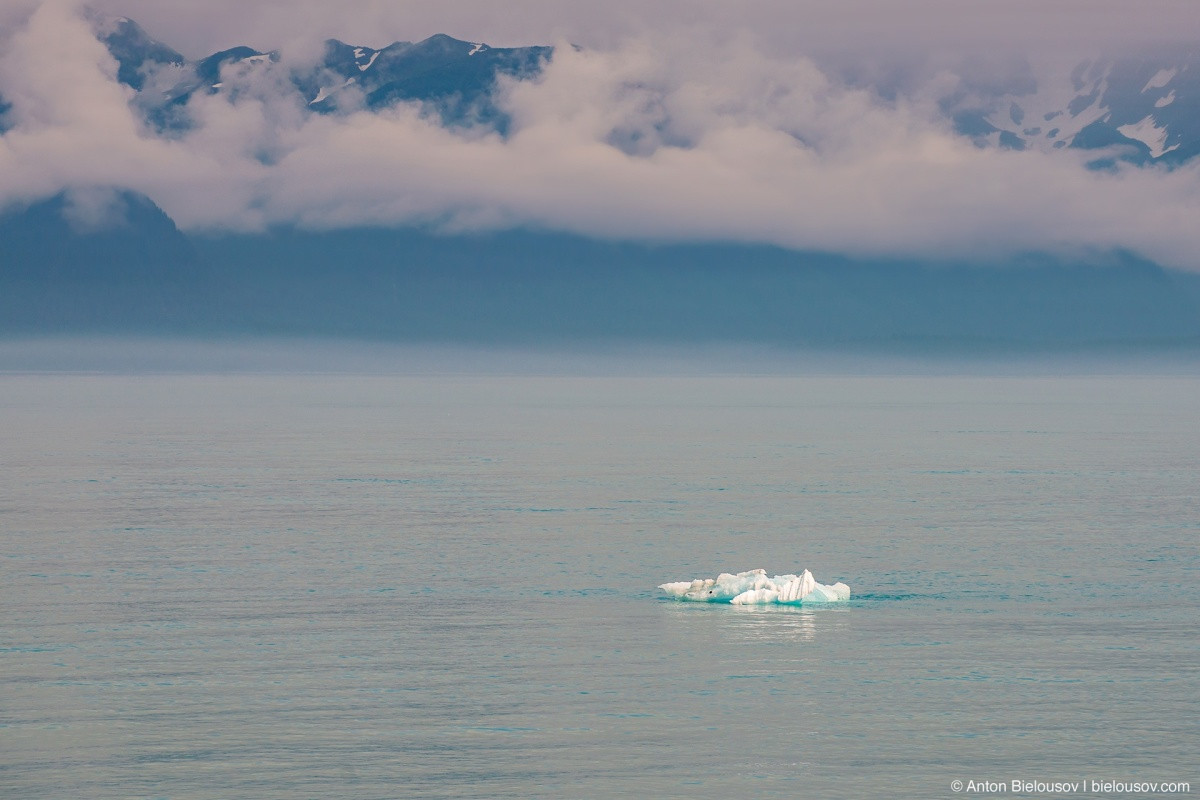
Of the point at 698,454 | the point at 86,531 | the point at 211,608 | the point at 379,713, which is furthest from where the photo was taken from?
the point at 698,454

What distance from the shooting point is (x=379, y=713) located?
96.4 ft

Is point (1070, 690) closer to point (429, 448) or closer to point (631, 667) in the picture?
point (631, 667)

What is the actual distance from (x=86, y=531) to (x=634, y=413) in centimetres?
13266

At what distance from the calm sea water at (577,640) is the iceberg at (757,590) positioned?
2.33 ft

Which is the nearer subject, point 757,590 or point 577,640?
point 577,640

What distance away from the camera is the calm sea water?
1040 inches

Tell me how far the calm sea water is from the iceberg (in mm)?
710

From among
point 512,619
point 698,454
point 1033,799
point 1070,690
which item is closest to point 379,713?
point 512,619

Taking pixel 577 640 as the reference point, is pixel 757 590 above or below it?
above

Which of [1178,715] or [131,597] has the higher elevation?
[131,597]

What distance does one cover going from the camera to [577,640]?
36.2 m

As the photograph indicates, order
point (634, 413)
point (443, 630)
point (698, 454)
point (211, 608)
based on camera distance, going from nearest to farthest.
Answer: point (443, 630) → point (211, 608) → point (698, 454) → point (634, 413)

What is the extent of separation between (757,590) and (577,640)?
680cm

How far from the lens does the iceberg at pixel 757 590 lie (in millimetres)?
40906
